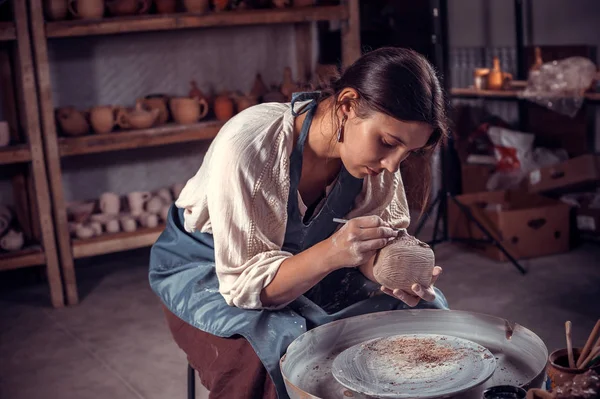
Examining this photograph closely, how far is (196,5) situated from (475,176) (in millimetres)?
1918

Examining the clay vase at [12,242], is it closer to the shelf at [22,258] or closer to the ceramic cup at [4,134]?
the shelf at [22,258]

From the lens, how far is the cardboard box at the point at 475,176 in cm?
466

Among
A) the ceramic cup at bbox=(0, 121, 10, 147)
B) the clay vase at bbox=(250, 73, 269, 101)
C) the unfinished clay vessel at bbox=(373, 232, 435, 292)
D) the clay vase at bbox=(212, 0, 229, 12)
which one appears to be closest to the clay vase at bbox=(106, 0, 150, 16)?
the clay vase at bbox=(212, 0, 229, 12)

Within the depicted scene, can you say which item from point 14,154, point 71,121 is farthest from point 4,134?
point 71,121

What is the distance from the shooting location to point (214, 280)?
6.13ft

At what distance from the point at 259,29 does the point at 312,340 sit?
334cm

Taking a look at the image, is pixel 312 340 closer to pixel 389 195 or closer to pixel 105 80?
pixel 389 195

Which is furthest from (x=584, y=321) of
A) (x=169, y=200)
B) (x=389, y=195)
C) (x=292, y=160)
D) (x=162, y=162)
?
(x=162, y=162)

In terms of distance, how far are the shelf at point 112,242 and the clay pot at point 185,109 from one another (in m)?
0.56

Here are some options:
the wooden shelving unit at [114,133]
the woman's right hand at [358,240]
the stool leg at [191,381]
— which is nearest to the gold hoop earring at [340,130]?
the woman's right hand at [358,240]

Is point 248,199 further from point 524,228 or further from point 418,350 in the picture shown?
point 524,228

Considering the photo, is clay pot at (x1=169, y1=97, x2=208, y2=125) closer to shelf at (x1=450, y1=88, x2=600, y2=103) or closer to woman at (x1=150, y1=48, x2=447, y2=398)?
shelf at (x1=450, y1=88, x2=600, y2=103)

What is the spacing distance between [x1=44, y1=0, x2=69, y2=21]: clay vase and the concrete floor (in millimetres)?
1318

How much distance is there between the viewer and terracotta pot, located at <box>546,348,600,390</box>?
1.38m
